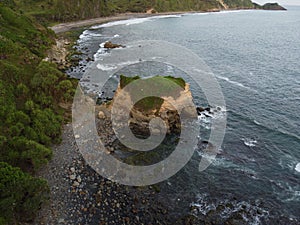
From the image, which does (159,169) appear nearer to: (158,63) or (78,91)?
(78,91)

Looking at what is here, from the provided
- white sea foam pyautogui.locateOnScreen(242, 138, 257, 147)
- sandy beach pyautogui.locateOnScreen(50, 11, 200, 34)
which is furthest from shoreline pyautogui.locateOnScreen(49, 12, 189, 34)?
white sea foam pyautogui.locateOnScreen(242, 138, 257, 147)

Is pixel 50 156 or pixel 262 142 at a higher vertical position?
pixel 50 156

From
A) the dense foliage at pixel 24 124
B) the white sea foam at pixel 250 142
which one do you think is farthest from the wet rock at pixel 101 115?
the white sea foam at pixel 250 142

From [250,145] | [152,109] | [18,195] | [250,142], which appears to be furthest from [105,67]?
[18,195]

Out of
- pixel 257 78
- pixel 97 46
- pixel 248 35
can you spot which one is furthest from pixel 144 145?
pixel 248 35

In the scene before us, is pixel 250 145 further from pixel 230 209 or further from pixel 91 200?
pixel 91 200

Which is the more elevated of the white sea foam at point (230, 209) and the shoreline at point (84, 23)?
the shoreline at point (84, 23)

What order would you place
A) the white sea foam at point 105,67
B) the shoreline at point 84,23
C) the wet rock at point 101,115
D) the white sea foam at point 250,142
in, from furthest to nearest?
1. the shoreline at point 84,23
2. the white sea foam at point 105,67
3. the wet rock at point 101,115
4. the white sea foam at point 250,142

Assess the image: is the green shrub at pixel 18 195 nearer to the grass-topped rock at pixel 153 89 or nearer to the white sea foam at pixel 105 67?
the grass-topped rock at pixel 153 89
